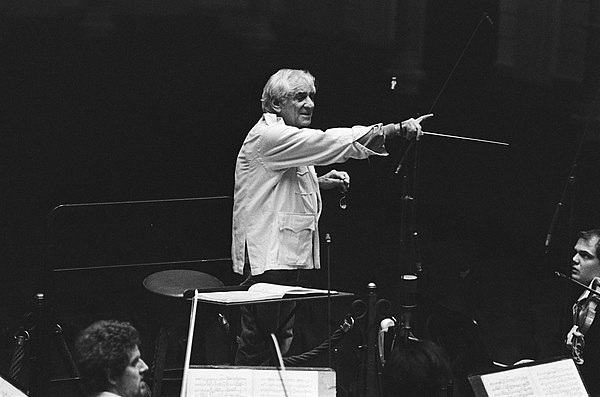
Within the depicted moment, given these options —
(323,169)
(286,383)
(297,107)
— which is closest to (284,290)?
(286,383)

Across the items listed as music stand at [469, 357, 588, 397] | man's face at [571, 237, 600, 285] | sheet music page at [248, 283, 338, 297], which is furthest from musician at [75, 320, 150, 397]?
man's face at [571, 237, 600, 285]

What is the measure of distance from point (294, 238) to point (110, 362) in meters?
1.64

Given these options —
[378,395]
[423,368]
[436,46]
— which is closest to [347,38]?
[436,46]

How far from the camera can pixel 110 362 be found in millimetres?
→ 3836

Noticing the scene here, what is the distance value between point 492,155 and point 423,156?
0.35 metres

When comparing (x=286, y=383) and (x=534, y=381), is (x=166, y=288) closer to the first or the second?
(x=286, y=383)

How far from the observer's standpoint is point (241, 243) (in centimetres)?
545

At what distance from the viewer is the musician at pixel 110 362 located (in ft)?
12.5

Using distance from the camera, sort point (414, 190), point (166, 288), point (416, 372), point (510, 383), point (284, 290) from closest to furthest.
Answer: point (416, 372) → point (510, 383) → point (284, 290) → point (166, 288) → point (414, 190)

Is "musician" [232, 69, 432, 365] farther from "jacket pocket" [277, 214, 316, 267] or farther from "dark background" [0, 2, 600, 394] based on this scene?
"dark background" [0, 2, 600, 394]

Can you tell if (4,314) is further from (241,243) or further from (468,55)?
(468,55)

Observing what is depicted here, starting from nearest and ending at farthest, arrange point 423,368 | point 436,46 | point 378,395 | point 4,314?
point 423,368
point 378,395
point 4,314
point 436,46

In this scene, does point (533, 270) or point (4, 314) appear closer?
point (4, 314)

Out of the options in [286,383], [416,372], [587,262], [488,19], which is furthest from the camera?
[488,19]
